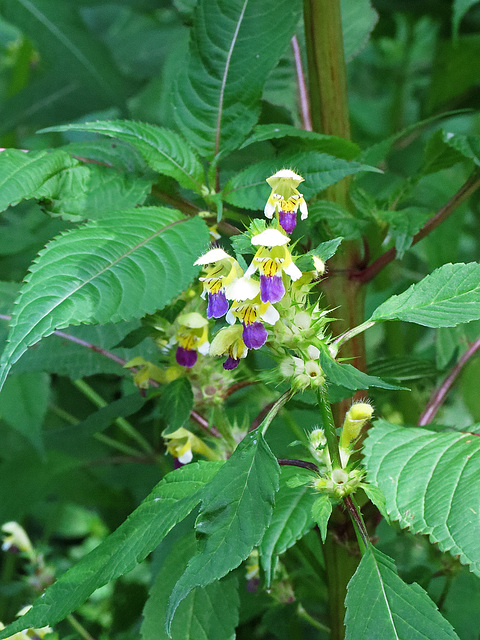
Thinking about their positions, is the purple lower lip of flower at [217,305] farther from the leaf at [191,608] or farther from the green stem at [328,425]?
the leaf at [191,608]

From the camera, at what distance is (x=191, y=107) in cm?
65

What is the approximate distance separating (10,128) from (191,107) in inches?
35.1

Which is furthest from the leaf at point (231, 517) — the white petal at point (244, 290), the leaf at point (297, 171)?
the leaf at point (297, 171)

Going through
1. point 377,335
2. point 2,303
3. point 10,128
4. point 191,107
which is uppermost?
point 10,128

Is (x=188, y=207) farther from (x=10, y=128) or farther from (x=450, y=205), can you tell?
(x=10, y=128)

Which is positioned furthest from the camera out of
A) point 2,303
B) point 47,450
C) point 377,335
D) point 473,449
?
point 377,335

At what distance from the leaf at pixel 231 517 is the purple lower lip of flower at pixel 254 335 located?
0.23ft

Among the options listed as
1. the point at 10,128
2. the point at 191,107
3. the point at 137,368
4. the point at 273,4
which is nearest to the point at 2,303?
the point at 137,368

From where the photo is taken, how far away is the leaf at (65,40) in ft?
4.07

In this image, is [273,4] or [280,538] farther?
[273,4]

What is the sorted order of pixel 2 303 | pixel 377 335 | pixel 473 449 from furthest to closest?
pixel 377 335 < pixel 2 303 < pixel 473 449

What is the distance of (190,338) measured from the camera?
612 mm

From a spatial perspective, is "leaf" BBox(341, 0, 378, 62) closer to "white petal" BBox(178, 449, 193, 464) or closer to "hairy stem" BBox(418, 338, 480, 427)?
"hairy stem" BBox(418, 338, 480, 427)

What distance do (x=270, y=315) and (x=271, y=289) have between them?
20 millimetres
